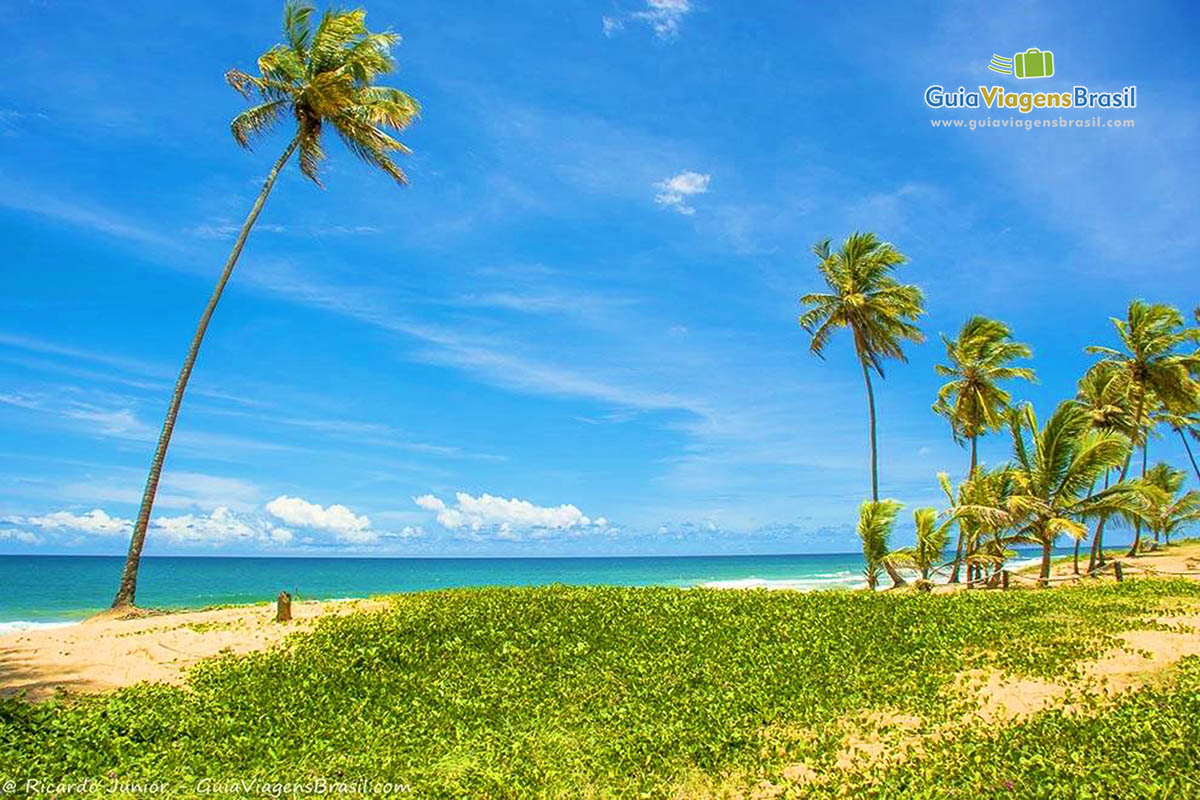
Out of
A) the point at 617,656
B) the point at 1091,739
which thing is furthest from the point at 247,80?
the point at 1091,739

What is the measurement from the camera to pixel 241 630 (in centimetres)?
1452

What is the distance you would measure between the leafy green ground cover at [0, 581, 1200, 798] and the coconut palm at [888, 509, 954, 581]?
7774 mm

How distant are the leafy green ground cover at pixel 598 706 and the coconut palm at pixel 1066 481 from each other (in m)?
8.54

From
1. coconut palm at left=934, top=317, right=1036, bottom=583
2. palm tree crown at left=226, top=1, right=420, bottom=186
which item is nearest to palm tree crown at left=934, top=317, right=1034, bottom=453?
coconut palm at left=934, top=317, right=1036, bottom=583

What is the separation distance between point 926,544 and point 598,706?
17358 millimetres

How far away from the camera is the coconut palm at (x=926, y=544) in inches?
914

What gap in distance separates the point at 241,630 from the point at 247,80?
16210 millimetres

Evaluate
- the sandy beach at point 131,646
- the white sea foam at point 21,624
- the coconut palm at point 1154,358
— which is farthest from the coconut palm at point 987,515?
the white sea foam at point 21,624

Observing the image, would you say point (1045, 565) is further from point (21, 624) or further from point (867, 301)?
point (21, 624)

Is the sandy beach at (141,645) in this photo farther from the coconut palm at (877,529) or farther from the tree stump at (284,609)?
the coconut palm at (877,529)

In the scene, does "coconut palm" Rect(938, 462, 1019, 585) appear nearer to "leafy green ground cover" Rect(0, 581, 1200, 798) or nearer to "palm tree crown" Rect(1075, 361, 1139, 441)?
"leafy green ground cover" Rect(0, 581, 1200, 798)

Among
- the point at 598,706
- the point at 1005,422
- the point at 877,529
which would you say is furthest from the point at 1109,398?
the point at 598,706

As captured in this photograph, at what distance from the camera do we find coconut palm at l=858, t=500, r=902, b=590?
920 inches

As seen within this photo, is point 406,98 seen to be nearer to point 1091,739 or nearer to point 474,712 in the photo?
point 474,712
